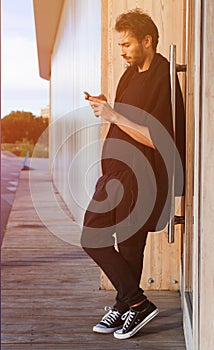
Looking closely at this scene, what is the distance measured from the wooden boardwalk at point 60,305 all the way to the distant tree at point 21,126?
6542mm

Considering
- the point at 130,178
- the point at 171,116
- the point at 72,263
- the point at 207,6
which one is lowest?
the point at 72,263

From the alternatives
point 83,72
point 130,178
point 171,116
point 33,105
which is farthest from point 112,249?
point 33,105

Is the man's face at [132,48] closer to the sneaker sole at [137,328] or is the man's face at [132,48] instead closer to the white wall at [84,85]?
the sneaker sole at [137,328]

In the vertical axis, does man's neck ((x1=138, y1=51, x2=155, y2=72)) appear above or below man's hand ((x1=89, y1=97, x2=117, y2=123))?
above

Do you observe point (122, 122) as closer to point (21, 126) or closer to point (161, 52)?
point (161, 52)

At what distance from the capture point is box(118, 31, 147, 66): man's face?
8.23 feet

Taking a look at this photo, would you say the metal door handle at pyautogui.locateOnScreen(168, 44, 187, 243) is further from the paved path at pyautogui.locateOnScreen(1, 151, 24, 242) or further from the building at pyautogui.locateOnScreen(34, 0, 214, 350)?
the paved path at pyautogui.locateOnScreen(1, 151, 24, 242)

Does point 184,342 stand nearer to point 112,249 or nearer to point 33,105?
point 112,249

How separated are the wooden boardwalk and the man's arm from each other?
0.69m

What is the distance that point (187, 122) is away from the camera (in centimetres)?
255

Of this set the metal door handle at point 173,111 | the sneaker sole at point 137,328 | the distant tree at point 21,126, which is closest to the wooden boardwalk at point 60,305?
the sneaker sole at point 137,328

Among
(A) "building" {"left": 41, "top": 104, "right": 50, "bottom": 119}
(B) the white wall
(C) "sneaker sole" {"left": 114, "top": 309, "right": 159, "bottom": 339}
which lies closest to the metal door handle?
(C) "sneaker sole" {"left": 114, "top": 309, "right": 159, "bottom": 339}

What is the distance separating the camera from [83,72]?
4.70 m

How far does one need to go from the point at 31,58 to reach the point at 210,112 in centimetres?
1020
